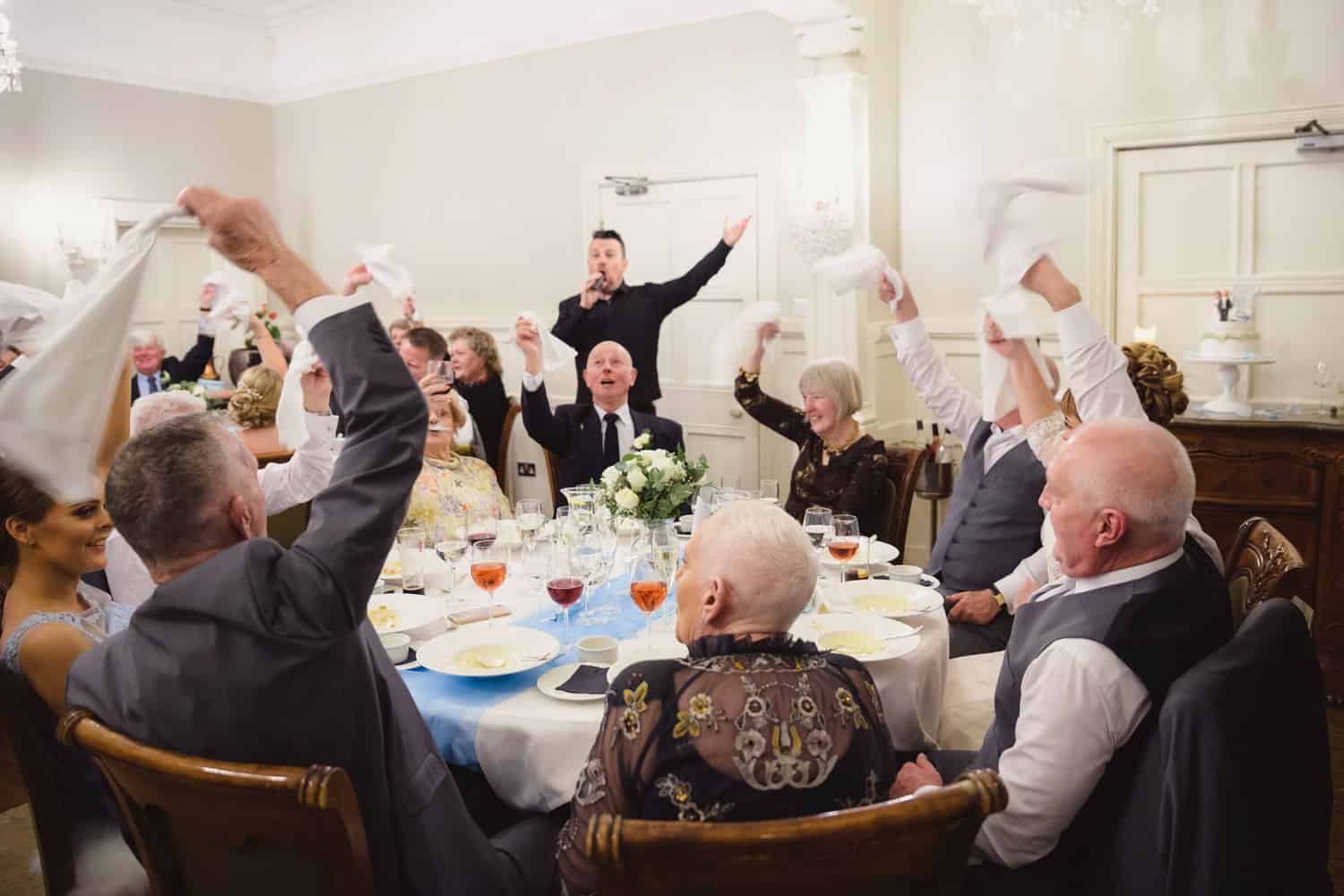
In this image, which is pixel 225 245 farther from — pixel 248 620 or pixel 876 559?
pixel 876 559

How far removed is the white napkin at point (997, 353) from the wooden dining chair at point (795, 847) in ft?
4.24

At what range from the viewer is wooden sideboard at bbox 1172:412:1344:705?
12.7 ft

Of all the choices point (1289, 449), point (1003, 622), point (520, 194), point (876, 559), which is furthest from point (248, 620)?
point (520, 194)

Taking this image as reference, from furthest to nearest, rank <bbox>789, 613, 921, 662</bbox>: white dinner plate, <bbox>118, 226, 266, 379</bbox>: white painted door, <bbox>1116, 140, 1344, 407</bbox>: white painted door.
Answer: <bbox>118, 226, 266, 379</bbox>: white painted door
<bbox>1116, 140, 1344, 407</bbox>: white painted door
<bbox>789, 613, 921, 662</bbox>: white dinner plate

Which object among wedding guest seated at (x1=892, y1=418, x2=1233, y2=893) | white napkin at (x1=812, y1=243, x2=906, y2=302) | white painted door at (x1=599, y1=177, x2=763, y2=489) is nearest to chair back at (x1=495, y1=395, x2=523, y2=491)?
white painted door at (x1=599, y1=177, x2=763, y2=489)

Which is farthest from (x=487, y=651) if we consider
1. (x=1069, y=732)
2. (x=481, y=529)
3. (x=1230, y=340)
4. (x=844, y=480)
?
(x=1230, y=340)

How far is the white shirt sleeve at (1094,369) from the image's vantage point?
2.17 metres

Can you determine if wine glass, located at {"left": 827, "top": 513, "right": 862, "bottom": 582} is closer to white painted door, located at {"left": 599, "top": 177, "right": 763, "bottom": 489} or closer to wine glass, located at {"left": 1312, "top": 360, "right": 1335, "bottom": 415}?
wine glass, located at {"left": 1312, "top": 360, "right": 1335, "bottom": 415}

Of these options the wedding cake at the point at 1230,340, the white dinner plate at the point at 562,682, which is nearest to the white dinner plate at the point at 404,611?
the white dinner plate at the point at 562,682

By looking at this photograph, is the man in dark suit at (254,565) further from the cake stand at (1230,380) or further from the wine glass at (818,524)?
the cake stand at (1230,380)

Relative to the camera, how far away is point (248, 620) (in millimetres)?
1331

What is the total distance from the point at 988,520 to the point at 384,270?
1.77 meters

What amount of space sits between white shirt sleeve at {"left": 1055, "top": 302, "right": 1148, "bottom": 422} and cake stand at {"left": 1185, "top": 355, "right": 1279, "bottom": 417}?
2.37m

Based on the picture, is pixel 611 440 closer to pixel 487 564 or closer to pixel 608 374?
pixel 608 374
